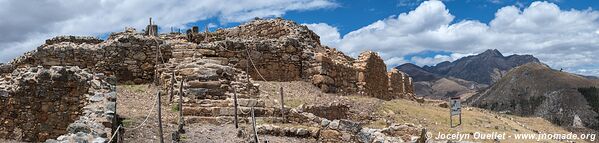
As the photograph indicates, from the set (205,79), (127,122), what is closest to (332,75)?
(205,79)

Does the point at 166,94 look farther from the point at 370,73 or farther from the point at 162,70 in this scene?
the point at 370,73

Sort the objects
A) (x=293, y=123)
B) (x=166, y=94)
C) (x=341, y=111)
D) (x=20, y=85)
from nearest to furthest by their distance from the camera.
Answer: (x=20, y=85) → (x=293, y=123) → (x=166, y=94) → (x=341, y=111)

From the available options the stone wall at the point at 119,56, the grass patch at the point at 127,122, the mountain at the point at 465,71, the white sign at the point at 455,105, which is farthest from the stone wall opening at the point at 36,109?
the mountain at the point at 465,71

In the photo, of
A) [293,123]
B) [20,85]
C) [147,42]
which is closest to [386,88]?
[147,42]

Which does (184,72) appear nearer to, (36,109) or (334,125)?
(36,109)

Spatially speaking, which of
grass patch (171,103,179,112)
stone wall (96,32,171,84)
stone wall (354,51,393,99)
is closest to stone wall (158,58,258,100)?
grass patch (171,103,179,112)

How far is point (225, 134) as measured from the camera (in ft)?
48.2

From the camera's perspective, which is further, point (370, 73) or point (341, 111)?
point (370, 73)

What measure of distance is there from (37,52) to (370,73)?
15.2 metres

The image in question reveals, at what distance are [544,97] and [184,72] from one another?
55.9 metres

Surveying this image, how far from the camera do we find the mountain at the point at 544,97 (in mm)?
57094

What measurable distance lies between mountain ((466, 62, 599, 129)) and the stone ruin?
3233 centimetres

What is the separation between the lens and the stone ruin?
45.8 feet

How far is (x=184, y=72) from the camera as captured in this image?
62.2 feet
